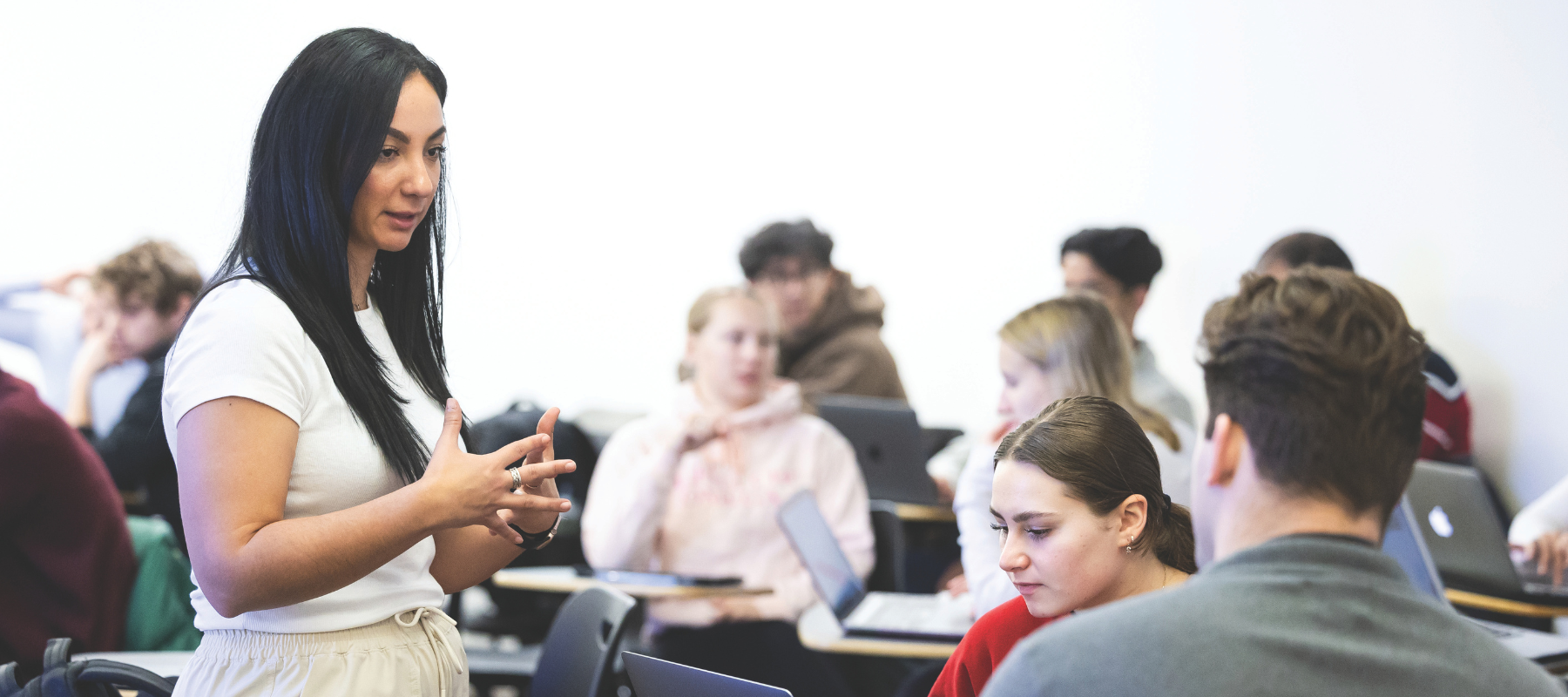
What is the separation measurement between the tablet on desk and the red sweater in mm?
1316

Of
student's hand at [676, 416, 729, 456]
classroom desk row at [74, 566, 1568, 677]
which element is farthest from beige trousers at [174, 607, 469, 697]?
student's hand at [676, 416, 729, 456]

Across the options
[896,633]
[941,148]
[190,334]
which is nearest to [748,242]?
[941,148]

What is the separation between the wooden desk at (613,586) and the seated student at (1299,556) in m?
1.87

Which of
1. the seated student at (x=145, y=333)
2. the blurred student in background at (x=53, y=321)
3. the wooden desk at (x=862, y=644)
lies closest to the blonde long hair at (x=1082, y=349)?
the wooden desk at (x=862, y=644)

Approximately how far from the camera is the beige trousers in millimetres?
1259

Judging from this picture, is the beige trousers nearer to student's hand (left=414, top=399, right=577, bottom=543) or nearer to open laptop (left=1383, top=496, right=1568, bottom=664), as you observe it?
student's hand (left=414, top=399, right=577, bottom=543)

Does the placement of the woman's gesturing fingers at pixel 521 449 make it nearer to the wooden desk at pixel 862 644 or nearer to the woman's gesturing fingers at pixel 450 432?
the woman's gesturing fingers at pixel 450 432

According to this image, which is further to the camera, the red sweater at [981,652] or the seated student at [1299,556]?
the red sweater at [981,652]

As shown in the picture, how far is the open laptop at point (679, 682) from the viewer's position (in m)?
1.27

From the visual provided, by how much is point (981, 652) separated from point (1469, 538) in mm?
1752

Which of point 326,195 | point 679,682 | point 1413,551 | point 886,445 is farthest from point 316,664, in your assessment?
point 886,445

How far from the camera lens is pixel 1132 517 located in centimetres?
157

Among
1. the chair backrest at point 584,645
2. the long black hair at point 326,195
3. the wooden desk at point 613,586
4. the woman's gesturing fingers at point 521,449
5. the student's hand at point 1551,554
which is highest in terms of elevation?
the long black hair at point 326,195

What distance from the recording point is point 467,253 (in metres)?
5.22
